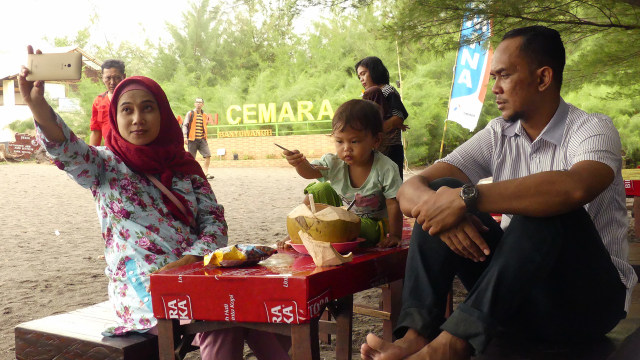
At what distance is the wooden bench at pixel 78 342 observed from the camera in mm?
1945

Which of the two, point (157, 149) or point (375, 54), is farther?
point (375, 54)

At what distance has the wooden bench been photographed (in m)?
1.94

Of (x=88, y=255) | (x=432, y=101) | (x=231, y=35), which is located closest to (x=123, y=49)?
(x=231, y=35)

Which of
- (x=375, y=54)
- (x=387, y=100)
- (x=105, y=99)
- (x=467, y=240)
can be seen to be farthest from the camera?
(x=375, y=54)

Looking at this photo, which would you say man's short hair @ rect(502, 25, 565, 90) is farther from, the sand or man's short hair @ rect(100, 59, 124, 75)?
man's short hair @ rect(100, 59, 124, 75)

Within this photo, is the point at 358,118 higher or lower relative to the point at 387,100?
lower

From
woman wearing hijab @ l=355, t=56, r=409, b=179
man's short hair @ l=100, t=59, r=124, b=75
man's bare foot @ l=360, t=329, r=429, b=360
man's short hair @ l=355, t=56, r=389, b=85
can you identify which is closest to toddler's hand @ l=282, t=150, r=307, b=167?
man's bare foot @ l=360, t=329, r=429, b=360

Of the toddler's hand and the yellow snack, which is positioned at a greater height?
the toddler's hand

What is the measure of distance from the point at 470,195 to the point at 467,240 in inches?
5.5

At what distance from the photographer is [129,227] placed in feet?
7.46

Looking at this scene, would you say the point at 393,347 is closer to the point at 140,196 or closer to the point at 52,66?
the point at 140,196

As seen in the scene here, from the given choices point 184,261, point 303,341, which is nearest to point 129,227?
point 184,261

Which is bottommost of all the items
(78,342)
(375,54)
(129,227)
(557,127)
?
(78,342)

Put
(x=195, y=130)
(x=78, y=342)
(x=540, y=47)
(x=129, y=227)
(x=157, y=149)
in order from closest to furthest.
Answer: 1. (x=78, y=342)
2. (x=540, y=47)
3. (x=129, y=227)
4. (x=157, y=149)
5. (x=195, y=130)
